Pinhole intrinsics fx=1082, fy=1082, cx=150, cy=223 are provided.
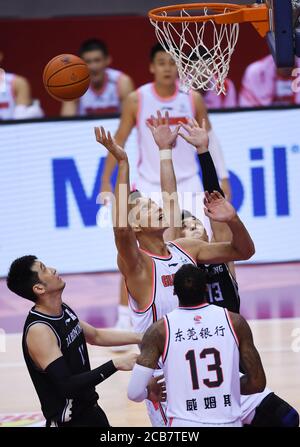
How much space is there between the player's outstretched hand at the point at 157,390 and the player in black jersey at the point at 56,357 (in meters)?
0.02

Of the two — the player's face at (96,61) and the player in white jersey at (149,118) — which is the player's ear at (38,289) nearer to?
the player in white jersey at (149,118)

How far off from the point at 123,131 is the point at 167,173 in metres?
2.79

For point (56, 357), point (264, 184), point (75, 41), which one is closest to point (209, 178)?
point (56, 357)

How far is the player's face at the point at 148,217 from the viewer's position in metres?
5.78

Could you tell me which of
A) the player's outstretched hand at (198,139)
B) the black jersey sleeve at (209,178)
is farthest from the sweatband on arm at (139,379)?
the player's outstretched hand at (198,139)

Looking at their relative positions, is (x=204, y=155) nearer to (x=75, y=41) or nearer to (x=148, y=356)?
(x=148, y=356)

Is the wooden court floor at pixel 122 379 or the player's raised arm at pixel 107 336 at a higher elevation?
the player's raised arm at pixel 107 336

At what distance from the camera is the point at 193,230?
21.3 ft

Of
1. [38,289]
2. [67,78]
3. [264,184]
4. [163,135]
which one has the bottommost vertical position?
[38,289]

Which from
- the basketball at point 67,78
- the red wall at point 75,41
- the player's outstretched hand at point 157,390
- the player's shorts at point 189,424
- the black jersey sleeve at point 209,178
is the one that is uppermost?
the red wall at point 75,41

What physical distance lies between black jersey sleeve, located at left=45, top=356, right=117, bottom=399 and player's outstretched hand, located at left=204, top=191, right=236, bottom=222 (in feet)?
3.01

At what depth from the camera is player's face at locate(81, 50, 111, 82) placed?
11.8 m

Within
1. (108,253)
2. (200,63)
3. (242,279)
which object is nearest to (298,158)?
(242,279)

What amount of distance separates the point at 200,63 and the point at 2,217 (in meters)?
3.96
